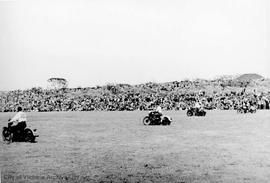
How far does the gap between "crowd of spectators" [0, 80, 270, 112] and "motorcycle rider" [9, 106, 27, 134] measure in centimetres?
2968

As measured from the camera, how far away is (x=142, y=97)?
2080 inches

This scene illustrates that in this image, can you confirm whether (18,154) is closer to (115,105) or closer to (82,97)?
(115,105)

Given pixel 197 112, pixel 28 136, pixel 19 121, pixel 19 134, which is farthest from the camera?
pixel 197 112

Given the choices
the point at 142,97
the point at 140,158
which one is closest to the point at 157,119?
the point at 140,158

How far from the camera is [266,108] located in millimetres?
41688

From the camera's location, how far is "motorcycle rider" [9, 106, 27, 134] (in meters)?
14.3

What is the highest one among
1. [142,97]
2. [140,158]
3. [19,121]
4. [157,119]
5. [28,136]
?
[142,97]

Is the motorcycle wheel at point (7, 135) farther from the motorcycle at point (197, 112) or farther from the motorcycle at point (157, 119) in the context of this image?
the motorcycle at point (197, 112)

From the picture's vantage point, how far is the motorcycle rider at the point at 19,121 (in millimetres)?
14281

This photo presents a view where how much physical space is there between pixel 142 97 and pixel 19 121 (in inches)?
1525

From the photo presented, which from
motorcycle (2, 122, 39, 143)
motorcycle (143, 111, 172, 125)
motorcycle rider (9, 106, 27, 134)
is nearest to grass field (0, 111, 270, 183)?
motorcycle (2, 122, 39, 143)

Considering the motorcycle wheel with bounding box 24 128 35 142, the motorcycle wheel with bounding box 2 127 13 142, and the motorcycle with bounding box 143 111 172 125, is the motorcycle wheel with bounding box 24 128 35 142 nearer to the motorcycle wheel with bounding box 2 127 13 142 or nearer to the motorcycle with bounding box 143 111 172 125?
the motorcycle wheel with bounding box 2 127 13 142

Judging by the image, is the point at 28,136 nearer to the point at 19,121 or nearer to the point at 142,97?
the point at 19,121

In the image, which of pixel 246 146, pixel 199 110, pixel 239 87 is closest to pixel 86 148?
pixel 246 146
